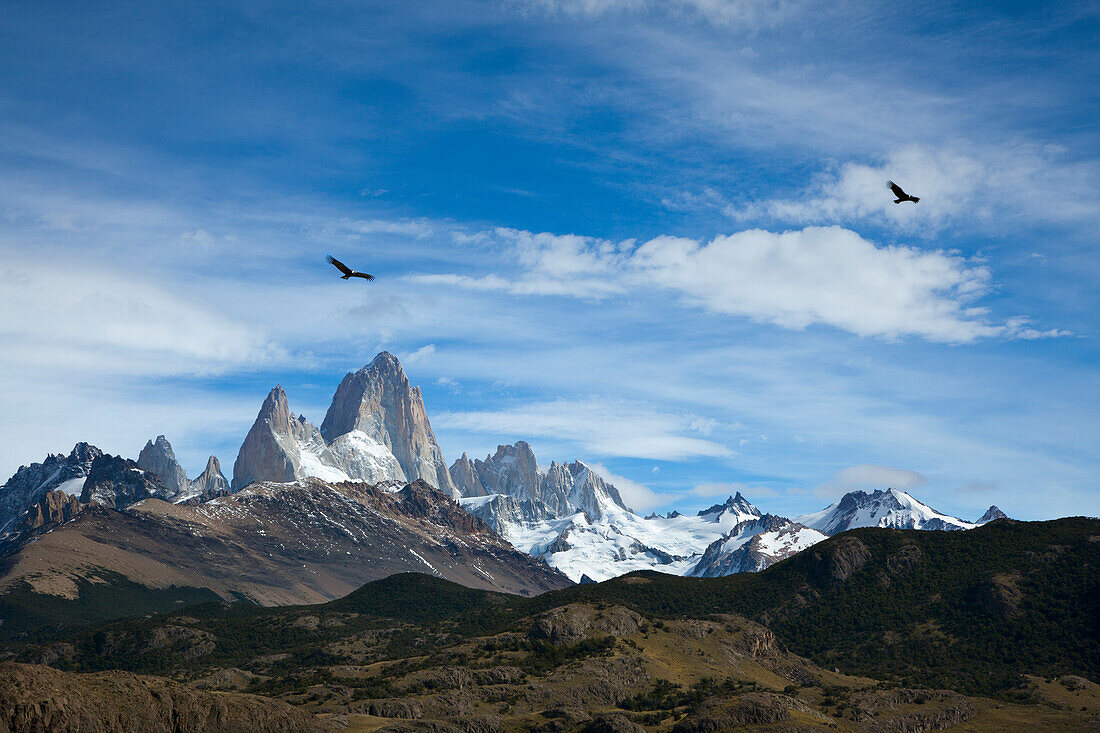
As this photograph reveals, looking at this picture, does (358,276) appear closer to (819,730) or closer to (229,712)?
(229,712)

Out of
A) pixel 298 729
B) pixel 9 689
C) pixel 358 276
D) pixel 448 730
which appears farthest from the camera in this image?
pixel 448 730

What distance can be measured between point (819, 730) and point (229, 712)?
102301mm

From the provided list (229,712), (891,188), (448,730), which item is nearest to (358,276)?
(891,188)

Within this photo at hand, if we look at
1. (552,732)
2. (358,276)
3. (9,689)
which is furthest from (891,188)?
(552,732)

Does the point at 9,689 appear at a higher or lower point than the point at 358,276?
lower

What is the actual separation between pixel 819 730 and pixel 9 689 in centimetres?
13209

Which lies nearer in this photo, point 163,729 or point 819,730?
point 163,729

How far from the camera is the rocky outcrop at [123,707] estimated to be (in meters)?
127

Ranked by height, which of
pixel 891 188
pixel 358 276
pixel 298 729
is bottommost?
pixel 298 729

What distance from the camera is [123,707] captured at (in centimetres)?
14438

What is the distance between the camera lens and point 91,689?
468 feet

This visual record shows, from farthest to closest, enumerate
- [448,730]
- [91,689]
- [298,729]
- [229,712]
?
1. [448,730]
2. [298,729]
3. [229,712]
4. [91,689]

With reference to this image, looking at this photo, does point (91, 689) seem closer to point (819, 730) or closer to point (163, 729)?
point (163, 729)

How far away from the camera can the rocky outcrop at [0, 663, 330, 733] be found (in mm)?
127250
